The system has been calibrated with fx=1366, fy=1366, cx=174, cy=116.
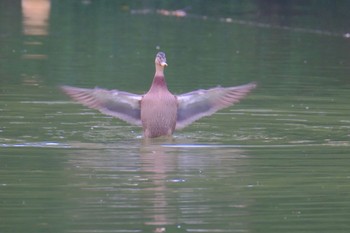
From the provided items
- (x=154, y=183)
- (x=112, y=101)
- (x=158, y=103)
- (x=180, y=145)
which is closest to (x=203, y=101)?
(x=158, y=103)

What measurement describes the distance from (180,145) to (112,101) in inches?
55.8

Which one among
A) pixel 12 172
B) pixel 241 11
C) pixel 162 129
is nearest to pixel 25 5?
pixel 241 11

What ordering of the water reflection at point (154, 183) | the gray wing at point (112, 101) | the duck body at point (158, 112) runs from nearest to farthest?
the water reflection at point (154, 183)
the duck body at point (158, 112)
the gray wing at point (112, 101)

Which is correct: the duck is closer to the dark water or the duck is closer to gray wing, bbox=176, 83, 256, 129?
gray wing, bbox=176, 83, 256, 129

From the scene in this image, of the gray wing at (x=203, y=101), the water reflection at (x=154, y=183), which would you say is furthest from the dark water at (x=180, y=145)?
the gray wing at (x=203, y=101)

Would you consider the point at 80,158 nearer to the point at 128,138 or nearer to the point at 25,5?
→ the point at 128,138

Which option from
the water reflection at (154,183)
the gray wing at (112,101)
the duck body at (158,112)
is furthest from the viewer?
the gray wing at (112,101)

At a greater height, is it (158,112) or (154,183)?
(158,112)

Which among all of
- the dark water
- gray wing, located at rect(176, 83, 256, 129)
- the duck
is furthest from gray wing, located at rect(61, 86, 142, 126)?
gray wing, located at rect(176, 83, 256, 129)

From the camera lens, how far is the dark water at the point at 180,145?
970 centimetres

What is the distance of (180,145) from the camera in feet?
43.1

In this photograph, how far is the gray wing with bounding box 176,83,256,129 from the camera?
1424 cm

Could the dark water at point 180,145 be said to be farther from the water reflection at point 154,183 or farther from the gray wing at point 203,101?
the gray wing at point 203,101

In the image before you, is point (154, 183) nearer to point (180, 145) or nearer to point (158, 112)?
point (180, 145)
